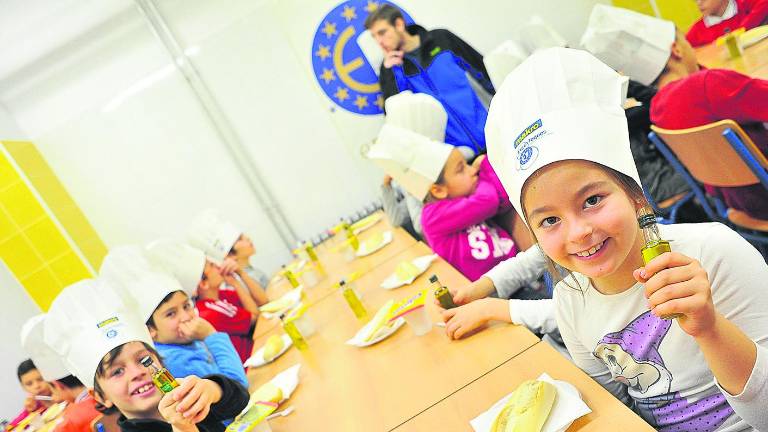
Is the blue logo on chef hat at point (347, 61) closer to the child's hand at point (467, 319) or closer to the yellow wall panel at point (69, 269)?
the yellow wall panel at point (69, 269)

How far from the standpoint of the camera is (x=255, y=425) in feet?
4.88

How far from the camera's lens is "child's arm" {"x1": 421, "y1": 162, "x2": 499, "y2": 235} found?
2.24 meters

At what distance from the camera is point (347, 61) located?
4691 millimetres

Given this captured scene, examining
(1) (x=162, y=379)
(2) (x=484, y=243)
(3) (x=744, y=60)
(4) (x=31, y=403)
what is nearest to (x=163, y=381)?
(1) (x=162, y=379)

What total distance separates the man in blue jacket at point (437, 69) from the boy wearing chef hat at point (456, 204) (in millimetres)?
1416

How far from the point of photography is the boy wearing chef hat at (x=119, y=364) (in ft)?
5.08

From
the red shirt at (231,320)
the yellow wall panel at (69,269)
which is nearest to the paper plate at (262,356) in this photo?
the red shirt at (231,320)

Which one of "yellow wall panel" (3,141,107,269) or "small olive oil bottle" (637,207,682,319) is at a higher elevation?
"yellow wall panel" (3,141,107,269)

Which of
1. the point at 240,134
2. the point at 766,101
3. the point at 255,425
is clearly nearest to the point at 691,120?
the point at 766,101

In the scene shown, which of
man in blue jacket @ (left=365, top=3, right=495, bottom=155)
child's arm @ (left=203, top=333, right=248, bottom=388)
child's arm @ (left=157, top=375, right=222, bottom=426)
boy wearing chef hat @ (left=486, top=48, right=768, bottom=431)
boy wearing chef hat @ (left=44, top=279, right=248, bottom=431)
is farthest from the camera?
man in blue jacket @ (left=365, top=3, right=495, bottom=155)

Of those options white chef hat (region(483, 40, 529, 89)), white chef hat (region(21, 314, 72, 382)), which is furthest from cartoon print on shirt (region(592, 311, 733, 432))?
white chef hat (region(483, 40, 529, 89))

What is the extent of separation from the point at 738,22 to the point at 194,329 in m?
3.67

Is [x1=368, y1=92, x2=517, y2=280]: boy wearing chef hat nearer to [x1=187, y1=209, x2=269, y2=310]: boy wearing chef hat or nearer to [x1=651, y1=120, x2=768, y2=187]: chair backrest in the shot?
[x1=651, y1=120, x2=768, y2=187]: chair backrest

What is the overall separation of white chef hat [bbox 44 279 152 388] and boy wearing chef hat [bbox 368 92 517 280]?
4.09 ft
